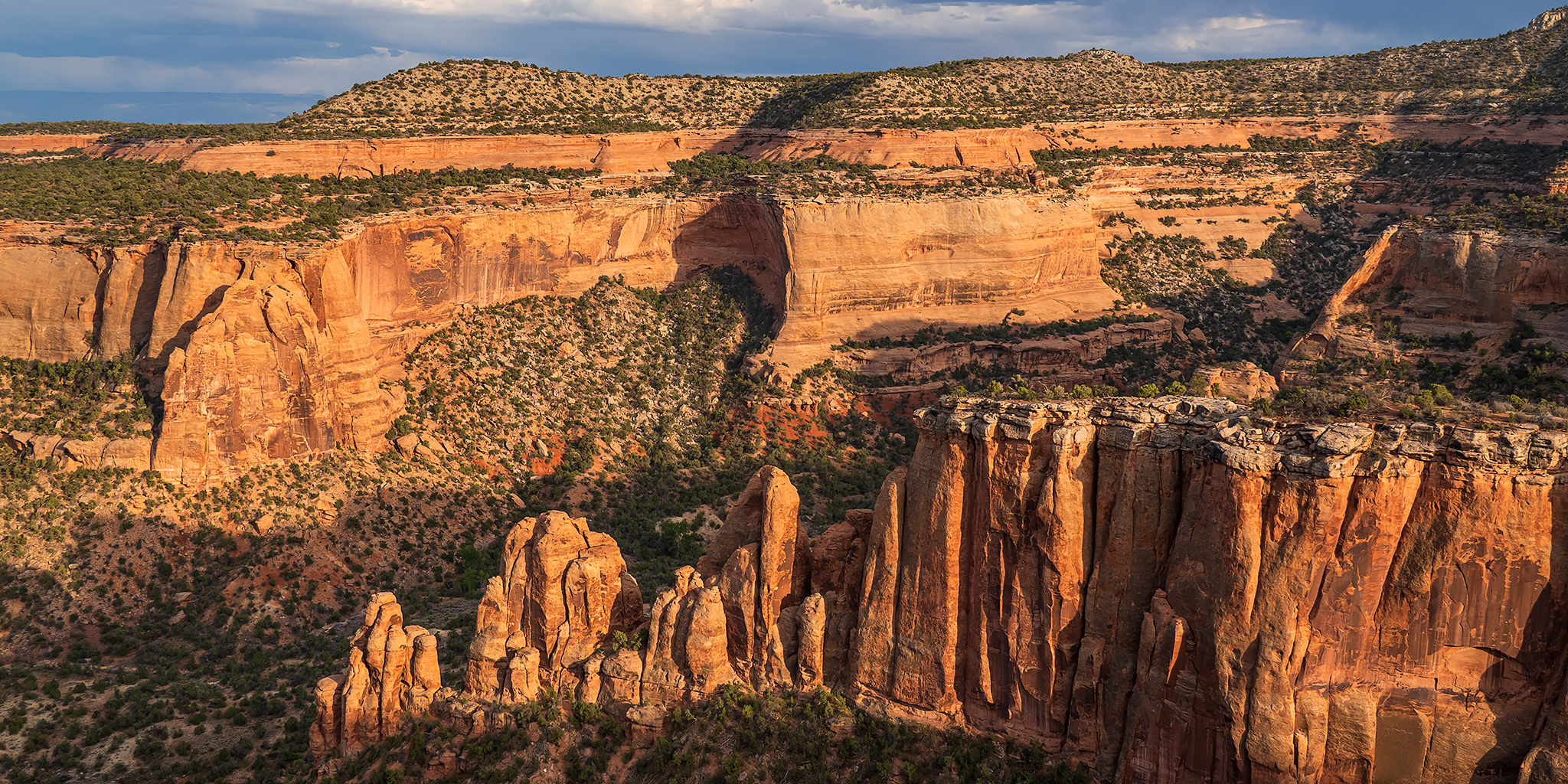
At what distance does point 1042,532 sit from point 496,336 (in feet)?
166

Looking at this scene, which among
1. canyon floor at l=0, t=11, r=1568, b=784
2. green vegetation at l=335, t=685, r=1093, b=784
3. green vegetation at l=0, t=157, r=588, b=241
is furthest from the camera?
green vegetation at l=0, t=157, r=588, b=241

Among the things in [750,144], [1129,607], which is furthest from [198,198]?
[1129,607]

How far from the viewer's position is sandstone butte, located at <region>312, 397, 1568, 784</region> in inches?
998

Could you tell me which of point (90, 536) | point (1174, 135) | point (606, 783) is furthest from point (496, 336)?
point (1174, 135)

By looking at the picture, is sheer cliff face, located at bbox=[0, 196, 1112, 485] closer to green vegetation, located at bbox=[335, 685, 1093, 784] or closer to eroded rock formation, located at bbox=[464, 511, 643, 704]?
eroded rock formation, located at bbox=[464, 511, 643, 704]

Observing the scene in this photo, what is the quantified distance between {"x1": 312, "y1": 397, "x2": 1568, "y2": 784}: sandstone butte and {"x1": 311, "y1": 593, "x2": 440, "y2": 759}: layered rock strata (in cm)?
9

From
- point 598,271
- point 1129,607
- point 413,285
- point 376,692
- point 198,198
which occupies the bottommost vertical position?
point 376,692

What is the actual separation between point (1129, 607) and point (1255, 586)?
12.8ft

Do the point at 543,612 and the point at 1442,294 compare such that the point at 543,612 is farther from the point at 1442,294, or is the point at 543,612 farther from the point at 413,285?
the point at 1442,294

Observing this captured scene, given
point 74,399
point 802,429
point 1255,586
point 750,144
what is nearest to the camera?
point 1255,586

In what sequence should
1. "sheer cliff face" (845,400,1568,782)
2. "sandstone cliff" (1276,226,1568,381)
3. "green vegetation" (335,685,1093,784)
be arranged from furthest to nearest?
"sandstone cliff" (1276,226,1568,381), "green vegetation" (335,685,1093,784), "sheer cliff face" (845,400,1568,782)

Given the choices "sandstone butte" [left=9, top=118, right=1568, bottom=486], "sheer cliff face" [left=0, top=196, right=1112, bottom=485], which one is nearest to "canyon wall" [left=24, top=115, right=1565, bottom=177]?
"sandstone butte" [left=9, top=118, right=1568, bottom=486]

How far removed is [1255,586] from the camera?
2645cm

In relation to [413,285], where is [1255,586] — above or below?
below
